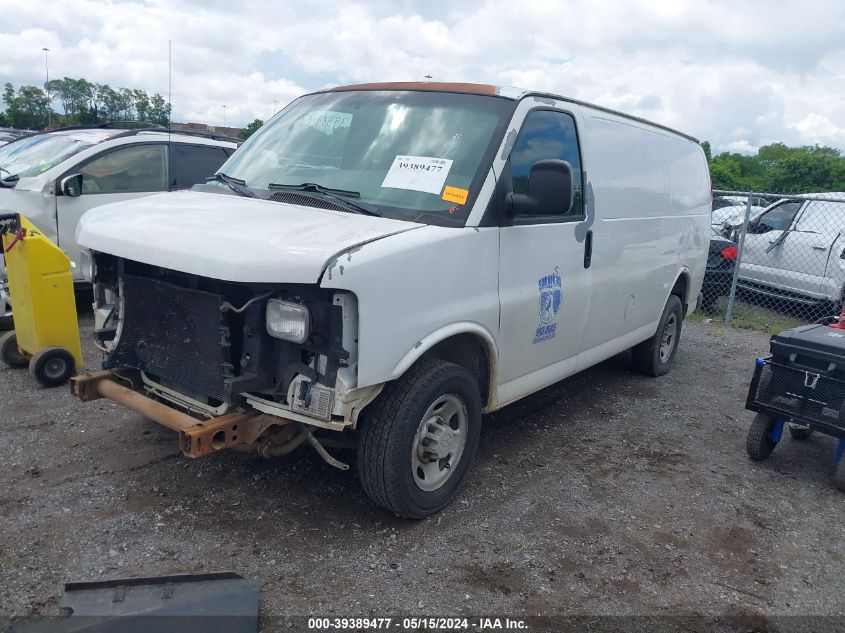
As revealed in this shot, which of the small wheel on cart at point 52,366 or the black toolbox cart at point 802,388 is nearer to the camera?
the black toolbox cart at point 802,388

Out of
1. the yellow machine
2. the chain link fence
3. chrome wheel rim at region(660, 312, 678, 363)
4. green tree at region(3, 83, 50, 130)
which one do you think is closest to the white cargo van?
the yellow machine

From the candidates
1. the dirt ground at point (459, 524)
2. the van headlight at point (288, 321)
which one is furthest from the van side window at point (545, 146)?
the dirt ground at point (459, 524)

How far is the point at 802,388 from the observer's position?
4.50 m

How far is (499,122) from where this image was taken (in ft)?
12.8

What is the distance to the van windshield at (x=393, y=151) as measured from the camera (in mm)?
3674

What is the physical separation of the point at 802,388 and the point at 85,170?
22.3 feet

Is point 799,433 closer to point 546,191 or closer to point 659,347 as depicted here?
point 659,347

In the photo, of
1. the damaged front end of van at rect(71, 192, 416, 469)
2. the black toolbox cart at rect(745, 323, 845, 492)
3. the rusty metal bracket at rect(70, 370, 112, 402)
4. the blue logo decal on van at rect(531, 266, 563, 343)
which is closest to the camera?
the damaged front end of van at rect(71, 192, 416, 469)

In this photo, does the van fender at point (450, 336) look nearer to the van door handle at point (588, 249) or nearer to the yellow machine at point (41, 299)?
the van door handle at point (588, 249)

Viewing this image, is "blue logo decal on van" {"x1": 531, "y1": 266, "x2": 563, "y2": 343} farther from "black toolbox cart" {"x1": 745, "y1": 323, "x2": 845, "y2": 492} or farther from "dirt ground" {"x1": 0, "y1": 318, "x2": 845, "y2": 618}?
"black toolbox cart" {"x1": 745, "y1": 323, "x2": 845, "y2": 492}

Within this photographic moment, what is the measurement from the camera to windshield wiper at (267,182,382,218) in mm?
3615

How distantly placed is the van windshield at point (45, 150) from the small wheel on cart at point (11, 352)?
7.45 feet

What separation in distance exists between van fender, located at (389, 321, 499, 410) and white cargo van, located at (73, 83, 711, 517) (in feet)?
0.04

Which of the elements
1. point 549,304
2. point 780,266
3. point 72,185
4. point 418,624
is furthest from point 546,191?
point 780,266
